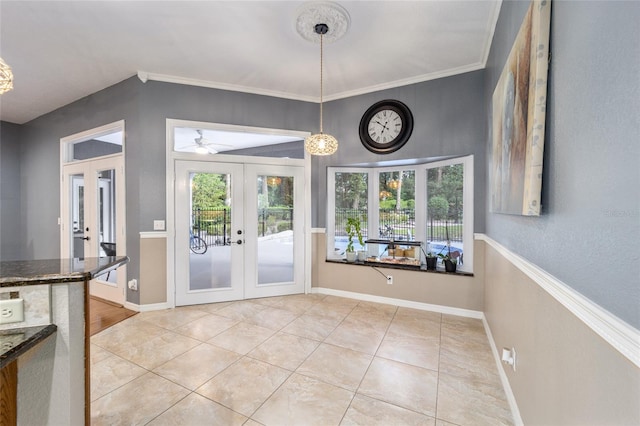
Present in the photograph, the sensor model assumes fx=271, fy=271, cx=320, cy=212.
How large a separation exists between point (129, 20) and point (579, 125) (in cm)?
348

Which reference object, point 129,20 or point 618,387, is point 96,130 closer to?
point 129,20

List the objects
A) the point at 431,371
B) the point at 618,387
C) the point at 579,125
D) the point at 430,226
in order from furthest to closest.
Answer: the point at 430,226 < the point at 431,371 < the point at 579,125 < the point at 618,387

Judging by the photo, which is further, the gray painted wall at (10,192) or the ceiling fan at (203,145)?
the gray painted wall at (10,192)

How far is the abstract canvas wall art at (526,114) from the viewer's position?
48.3 inches

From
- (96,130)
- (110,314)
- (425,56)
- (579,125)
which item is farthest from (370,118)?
(110,314)

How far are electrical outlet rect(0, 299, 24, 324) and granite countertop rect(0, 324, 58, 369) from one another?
1.6 inches

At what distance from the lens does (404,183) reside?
3975 millimetres

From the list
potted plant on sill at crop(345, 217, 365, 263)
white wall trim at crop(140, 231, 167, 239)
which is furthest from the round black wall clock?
white wall trim at crop(140, 231, 167, 239)

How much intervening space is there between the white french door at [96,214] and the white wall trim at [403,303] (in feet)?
9.49

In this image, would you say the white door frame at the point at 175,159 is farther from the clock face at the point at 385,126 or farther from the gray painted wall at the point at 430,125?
the clock face at the point at 385,126

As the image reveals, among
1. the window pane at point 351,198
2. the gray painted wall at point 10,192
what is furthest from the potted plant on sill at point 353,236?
the gray painted wall at point 10,192

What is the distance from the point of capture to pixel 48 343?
107 centimetres

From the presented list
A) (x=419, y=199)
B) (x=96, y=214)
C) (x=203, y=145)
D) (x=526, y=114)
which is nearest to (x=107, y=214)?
(x=96, y=214)

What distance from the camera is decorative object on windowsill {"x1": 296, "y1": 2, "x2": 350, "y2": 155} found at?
2.34 m
